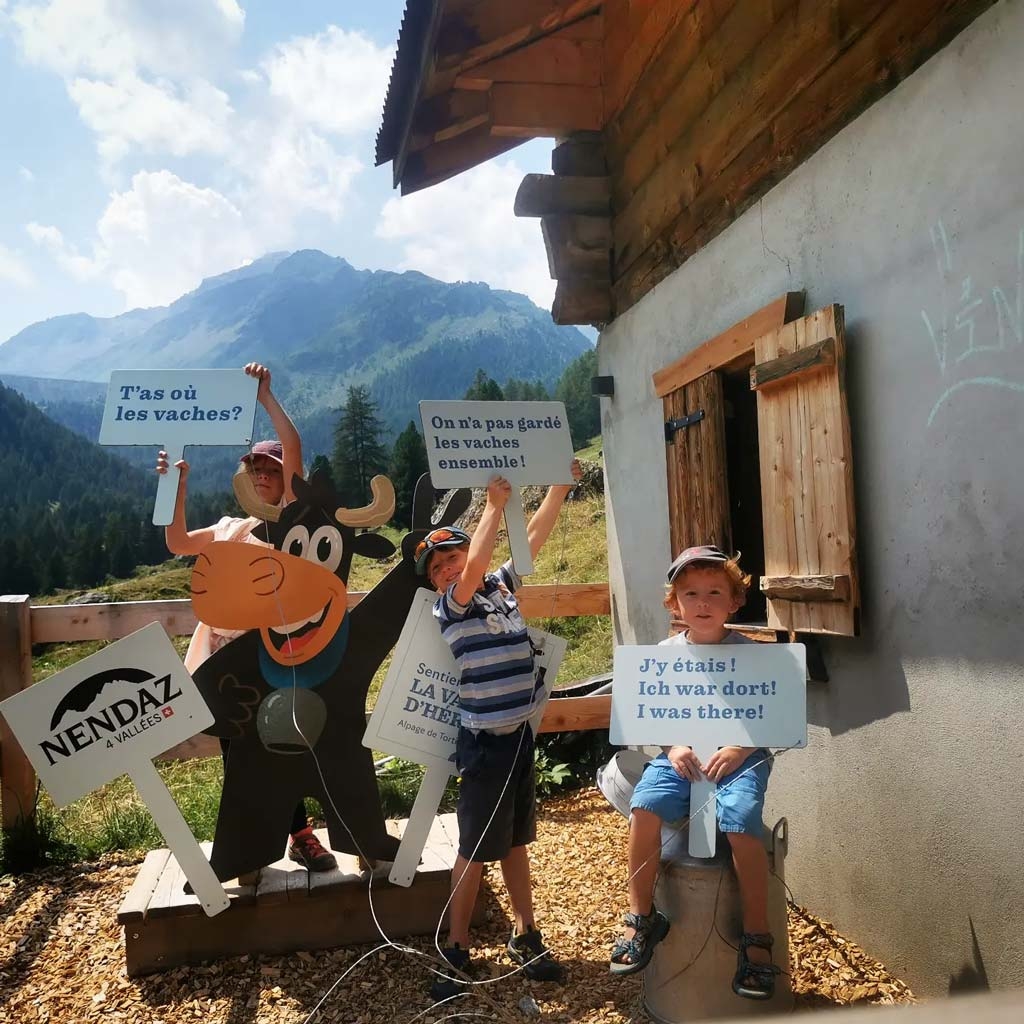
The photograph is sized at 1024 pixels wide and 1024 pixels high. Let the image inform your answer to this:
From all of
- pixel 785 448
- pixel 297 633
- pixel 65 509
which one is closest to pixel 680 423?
pixel 785 448

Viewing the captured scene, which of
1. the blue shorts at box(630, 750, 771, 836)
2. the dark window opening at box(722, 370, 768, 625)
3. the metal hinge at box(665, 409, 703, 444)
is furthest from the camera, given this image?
the dark window opening at box(722, 370, 768, 625)

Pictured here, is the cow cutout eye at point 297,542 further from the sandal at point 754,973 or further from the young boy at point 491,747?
the sandal at point 754,973

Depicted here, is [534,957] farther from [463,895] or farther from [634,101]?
[634,101]

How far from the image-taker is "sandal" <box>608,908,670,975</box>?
234 centimetres

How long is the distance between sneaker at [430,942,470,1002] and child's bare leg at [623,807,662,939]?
0.67 m

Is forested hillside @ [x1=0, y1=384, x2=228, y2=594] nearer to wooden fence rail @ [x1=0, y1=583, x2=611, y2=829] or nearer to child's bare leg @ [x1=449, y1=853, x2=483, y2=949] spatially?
wooden fence rail @ [x1=0, y1=583, x2=611, y2=829]

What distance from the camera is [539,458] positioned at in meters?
3.03

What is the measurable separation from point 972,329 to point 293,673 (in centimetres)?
260

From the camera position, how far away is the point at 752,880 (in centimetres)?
232

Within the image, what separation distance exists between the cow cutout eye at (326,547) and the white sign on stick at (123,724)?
24.1 inches

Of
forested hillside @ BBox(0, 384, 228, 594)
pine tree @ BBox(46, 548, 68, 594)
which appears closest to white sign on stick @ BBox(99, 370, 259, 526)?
forested hillside @ BBox(0, 384, 228, 594)

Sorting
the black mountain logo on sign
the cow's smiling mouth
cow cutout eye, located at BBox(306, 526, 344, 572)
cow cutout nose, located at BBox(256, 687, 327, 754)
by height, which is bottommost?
cow cutout nose, located at BBox(256, 687, 327, 754)

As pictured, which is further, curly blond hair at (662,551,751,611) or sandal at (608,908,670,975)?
curly blond hair at (662,551,751,611)

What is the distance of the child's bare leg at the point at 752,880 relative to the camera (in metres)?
2.31
